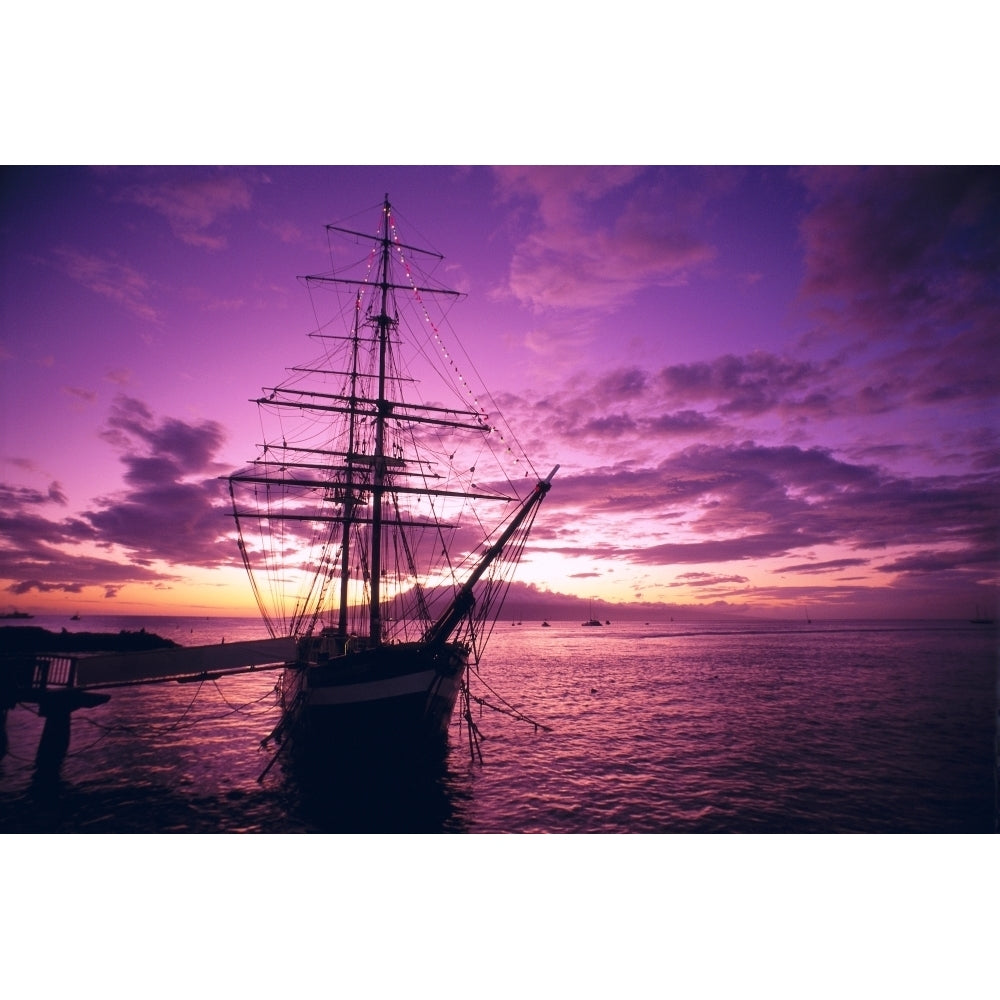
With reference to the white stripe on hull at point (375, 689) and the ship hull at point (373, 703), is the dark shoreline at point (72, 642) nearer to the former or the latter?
the ship hull at point (373, 703)

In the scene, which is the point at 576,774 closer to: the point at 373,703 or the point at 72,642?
the point at 373,703

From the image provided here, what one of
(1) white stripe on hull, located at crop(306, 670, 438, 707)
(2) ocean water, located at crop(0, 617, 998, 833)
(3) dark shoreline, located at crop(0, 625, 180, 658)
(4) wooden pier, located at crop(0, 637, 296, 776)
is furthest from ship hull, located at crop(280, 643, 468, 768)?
(3) dark shoreline, located at crop(0, 625, 180, 658)

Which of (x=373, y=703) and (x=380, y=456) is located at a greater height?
(x=380, y=456)

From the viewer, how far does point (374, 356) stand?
1009 inches

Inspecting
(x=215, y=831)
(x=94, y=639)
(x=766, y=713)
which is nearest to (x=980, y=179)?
(x=215, y=831)

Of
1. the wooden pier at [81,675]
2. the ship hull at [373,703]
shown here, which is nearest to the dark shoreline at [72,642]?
the wooden pier at [81,675]

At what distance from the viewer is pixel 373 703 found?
15.3 m

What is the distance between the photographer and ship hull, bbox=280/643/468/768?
604 inches

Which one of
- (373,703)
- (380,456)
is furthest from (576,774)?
(380,456)

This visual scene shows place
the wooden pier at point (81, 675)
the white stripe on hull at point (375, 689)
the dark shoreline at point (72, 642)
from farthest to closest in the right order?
the dark shoreline at point (72, 642) < the white stripe on hull at point (375, 689) < the wooden pier at point (81, 675)

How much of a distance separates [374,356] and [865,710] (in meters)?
31.7

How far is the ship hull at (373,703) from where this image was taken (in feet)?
50.3

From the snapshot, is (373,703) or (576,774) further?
(576,774)

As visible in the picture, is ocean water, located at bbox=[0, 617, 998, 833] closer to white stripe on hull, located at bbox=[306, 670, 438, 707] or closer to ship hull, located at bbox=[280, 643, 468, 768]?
ship hull, located at bbox=[280, 643, 468, 768]
